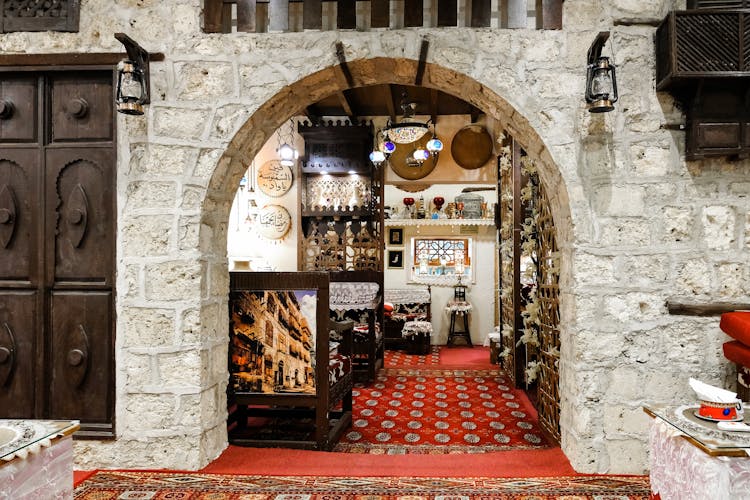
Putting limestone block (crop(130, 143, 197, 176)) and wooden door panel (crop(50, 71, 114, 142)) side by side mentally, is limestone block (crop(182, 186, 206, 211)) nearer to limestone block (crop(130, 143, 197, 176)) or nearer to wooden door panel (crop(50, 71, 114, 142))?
limestone block (crop(130, 143, 197, 176))

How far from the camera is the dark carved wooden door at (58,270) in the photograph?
274 cm

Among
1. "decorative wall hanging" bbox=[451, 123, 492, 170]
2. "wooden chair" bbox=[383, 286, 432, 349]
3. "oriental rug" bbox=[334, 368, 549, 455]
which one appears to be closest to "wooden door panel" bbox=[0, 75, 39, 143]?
"oriental rug" bbox=[334, 368, 549, 455]

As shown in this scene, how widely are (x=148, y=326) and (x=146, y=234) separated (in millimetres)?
519

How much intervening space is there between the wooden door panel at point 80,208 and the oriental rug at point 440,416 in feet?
Result: 6.66

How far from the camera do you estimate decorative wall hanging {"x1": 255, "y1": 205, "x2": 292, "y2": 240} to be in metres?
6.93

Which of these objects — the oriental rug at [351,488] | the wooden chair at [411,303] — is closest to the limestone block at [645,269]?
the oriental rug at [351,488]

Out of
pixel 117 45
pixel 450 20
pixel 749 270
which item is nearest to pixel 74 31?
pixel 117 45

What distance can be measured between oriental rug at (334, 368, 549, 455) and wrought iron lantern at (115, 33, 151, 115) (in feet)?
8.37

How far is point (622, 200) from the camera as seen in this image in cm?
259

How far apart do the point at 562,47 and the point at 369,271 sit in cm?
373

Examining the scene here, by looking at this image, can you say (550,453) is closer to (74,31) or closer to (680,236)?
(680,236)

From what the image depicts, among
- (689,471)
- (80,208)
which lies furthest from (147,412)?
(689,471)

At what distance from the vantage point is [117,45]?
2762mm

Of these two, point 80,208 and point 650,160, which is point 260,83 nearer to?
point 80,208
